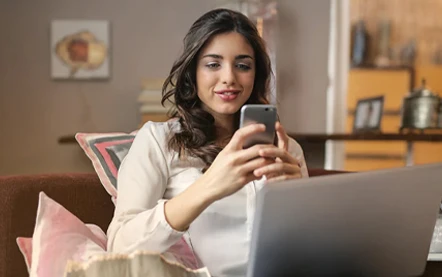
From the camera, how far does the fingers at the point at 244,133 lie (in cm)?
92

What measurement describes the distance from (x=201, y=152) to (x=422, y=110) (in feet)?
7.06

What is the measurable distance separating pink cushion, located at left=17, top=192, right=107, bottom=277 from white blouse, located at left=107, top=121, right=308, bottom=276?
6 cm

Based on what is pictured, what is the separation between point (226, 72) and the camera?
126 centimetres

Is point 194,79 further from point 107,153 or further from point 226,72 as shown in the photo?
point 107,153

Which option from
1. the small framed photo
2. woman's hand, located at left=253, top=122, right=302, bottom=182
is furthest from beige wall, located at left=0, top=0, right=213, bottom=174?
woman's hand, located at left=253, top=122, right=302, bottom=182

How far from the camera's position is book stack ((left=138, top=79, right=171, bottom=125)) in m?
3.13

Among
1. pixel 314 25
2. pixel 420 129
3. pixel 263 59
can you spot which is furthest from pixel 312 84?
pixel 263 59

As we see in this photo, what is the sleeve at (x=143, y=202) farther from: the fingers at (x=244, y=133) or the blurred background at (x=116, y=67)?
the blurred background at (x=116, y=67)

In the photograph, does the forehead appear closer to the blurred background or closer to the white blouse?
the white blouse

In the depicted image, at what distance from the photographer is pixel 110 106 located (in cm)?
334

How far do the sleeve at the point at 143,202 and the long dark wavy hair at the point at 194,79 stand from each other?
0.05 metres

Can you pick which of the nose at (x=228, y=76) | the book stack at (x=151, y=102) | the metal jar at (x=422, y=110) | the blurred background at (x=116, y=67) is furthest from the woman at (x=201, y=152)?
the metal jar at (x=422, y=110)

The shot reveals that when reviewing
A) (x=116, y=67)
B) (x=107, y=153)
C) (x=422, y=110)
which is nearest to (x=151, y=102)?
(x=116, y=67)

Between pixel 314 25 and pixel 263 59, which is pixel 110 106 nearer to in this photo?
pixel 314 25
